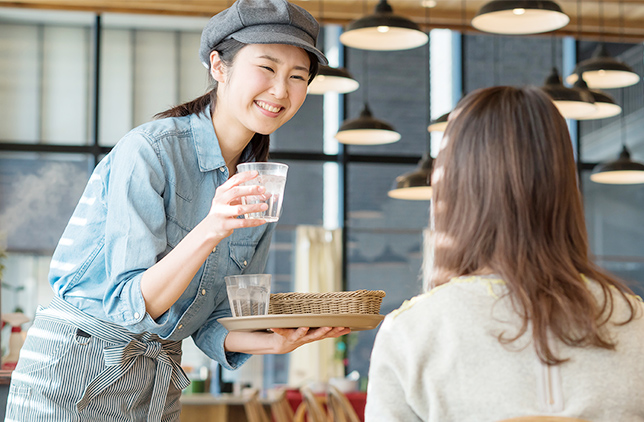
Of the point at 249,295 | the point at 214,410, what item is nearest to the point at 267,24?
the point at 249,295

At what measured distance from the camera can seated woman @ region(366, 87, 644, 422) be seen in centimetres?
111

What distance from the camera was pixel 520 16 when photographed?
13.5 feet

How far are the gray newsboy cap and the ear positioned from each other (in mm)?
63

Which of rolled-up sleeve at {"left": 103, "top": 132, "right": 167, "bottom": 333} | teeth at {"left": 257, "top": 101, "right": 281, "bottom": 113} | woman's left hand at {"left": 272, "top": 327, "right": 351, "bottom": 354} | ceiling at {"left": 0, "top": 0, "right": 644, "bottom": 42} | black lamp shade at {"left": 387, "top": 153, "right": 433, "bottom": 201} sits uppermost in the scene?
ceiling at {"left": 0, "top": 0, "right": 644, "bottom": 42}

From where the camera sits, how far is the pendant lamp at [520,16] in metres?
3.92

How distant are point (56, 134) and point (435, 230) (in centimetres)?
748

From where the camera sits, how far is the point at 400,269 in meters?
8.63

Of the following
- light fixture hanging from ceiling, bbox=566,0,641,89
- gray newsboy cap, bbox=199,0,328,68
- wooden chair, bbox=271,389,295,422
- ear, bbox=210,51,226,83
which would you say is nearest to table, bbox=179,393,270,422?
wooden chair, bbox=271,389,295,422

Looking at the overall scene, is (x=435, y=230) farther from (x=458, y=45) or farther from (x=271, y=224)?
(x=458, y=45)

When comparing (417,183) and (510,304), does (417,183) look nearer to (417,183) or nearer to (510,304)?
(417,183)

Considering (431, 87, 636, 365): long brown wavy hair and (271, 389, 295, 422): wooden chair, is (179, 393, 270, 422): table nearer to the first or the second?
(271, 389, 295, 422): wooden chair

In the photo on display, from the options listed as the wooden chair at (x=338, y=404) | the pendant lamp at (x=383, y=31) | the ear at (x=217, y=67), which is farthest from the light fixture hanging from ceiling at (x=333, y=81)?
the ear at (x=217, y=67)

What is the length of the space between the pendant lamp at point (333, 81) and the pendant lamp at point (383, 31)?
0.20 meters

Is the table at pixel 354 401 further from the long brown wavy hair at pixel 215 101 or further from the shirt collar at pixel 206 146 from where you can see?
the shirt collar at pixel 206 146
